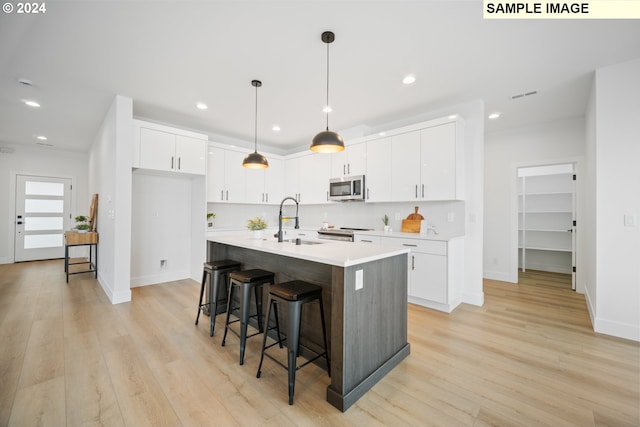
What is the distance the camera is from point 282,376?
204 cm

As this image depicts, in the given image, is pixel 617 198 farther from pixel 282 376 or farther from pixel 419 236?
pixel 282 376

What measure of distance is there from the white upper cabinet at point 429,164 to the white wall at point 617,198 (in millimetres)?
1333

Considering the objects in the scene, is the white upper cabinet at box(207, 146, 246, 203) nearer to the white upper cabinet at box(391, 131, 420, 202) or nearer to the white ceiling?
the white ceiling

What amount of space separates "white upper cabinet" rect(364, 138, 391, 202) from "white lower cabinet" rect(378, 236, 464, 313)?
2.91 ft

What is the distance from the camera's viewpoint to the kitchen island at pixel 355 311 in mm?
1747

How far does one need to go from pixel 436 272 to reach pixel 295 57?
293 cm

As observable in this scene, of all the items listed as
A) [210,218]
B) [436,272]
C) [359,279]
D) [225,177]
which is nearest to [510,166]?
[436,272]

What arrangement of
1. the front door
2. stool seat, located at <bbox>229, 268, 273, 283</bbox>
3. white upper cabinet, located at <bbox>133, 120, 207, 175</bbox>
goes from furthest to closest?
the front door → white upper cabinet, located at <bbox>133, 120, 207, 175</bbox> → stool seat, located at <bbox>229, 268, 273, 283</bbox>

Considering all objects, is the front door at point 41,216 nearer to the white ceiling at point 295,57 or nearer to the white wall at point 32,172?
the white wall at point 32,172

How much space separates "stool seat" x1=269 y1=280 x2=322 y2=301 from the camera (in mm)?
1872

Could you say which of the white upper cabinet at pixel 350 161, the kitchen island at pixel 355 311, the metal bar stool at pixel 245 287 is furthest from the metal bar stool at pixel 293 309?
the white upper cabinet at pixel 350 161

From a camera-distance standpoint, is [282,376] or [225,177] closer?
[282,376]

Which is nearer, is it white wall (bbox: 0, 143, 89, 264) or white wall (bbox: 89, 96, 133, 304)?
white wall (bbox: 89, 96, 133, 304)

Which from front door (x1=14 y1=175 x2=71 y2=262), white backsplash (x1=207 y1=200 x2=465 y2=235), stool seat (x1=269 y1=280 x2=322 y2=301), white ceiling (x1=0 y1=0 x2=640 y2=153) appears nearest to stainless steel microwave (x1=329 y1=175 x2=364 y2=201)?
white backsplash (x1=207 y1=200 x2=465 y2=235)
